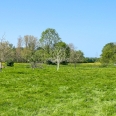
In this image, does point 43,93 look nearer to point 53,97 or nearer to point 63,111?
point 53,97

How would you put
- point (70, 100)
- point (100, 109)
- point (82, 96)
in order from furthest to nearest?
point (82, 96) < point (70, 100) < point (100, 109)

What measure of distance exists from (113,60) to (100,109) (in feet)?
238

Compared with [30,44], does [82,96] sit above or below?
below

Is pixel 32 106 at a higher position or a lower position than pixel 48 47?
lower

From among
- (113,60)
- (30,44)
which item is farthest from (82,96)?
(30,44)

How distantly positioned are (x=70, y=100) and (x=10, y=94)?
3069 mm

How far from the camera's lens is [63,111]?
8602 mm

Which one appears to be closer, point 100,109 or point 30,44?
point 100,109

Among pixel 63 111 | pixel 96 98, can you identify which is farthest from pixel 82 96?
pixel 63 111

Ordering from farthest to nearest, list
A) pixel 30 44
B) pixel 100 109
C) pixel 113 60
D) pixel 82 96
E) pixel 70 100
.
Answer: pixel 30 44 < pixel 113 60 < pixel 82 96 < pixel 70 100 < pixel 100 109

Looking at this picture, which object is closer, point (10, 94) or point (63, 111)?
point (63, 111)

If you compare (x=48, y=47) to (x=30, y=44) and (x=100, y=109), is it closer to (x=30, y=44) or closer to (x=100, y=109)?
(x=30, y=44)

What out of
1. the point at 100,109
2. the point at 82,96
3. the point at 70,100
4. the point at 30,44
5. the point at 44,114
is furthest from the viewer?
the point at 30,44

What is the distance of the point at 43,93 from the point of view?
12.0 m
